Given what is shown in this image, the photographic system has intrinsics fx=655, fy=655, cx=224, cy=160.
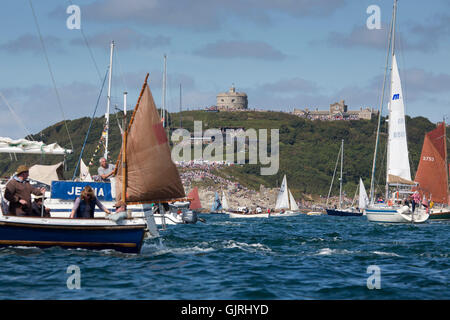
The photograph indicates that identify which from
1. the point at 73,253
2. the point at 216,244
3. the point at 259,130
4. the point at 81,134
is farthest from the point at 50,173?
the point at 259,130

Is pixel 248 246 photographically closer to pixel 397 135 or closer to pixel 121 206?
pixel 121 206

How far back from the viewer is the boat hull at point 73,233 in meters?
19.8

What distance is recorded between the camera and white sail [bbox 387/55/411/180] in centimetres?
5438

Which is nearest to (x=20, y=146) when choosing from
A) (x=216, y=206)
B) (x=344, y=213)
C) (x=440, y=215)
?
(x=440, y=215)

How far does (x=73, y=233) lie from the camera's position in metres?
20.2

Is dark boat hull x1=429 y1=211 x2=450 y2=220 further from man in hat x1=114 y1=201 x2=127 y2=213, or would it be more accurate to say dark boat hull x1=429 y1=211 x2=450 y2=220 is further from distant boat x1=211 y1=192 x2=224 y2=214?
distant boat x1=211 y1=192 x2=224 y2=214

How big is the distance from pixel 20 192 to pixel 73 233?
2023 millimetres

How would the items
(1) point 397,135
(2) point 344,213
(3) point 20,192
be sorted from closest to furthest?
1. (3) point 20,192
2. (1) point 397,135
3. (2) point 344,213

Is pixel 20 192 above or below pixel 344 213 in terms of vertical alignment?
above

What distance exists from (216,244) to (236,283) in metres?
9.47
